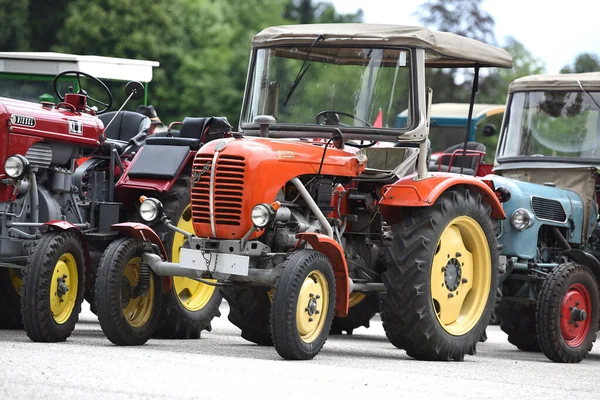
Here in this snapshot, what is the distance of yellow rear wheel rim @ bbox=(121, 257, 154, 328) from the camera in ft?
35.4

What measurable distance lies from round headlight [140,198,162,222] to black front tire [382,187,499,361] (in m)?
1.88

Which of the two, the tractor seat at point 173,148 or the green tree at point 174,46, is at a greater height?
the green tree at point 174,46

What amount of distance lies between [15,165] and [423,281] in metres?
3.39

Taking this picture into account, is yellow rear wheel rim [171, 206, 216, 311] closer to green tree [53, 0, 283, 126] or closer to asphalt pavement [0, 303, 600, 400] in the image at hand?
asphalt pavement [0, 303, 600, 400]

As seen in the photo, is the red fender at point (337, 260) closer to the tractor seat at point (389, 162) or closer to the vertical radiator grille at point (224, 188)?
the vertical radiator grille at point (224, 188)

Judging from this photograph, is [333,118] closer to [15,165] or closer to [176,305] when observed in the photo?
[176,305]

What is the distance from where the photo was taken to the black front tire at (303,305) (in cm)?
972

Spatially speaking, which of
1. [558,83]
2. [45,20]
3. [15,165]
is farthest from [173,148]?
[45,20]

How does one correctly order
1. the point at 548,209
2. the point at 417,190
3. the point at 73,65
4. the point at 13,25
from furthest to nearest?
the point at 13,25 → the point at 73,65 → the point at 548,209 → the point at 417,190

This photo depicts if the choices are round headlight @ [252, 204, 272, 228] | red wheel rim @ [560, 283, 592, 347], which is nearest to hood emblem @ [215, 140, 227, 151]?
round headlight @ [252, 204, 272, 228]

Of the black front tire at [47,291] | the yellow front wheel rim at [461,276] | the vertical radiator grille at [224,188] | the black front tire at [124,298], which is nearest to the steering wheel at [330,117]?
the yellow front wheel rim at [461,276]

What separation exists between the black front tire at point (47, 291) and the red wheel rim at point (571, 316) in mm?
4248

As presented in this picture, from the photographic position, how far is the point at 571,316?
1202cm

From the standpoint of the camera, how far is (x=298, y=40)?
37.2 feet
